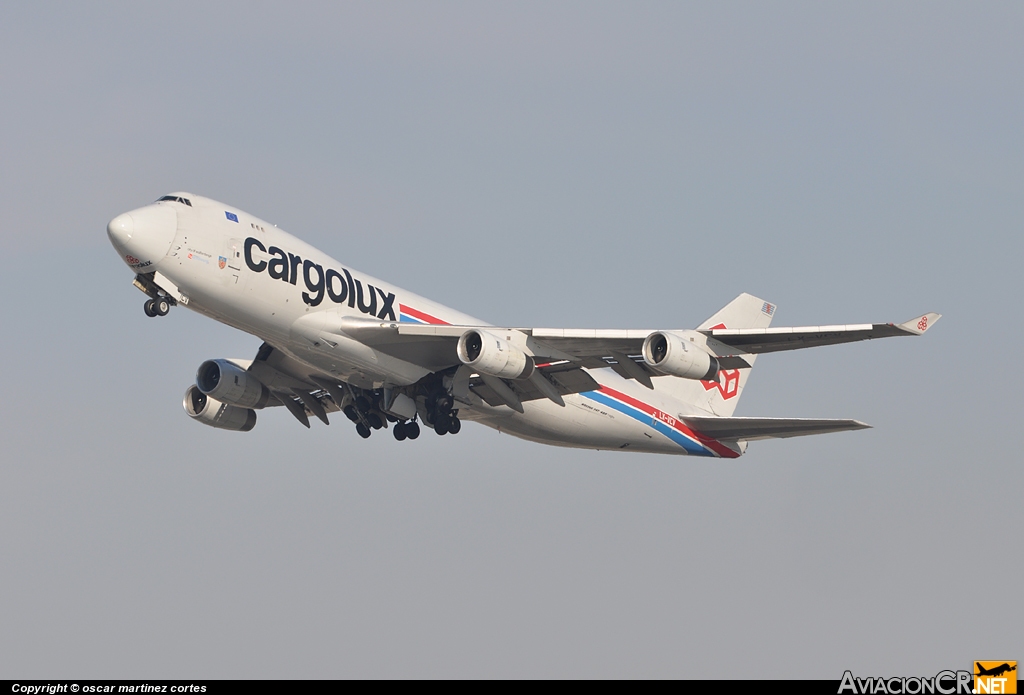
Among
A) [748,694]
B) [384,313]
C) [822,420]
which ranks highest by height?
[384,313]

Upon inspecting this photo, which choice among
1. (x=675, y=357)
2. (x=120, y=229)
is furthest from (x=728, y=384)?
(x=120, y=229)

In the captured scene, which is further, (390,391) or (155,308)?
(390,391)

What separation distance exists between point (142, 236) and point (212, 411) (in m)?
12.3

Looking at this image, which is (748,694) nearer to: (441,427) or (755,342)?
(755,342)

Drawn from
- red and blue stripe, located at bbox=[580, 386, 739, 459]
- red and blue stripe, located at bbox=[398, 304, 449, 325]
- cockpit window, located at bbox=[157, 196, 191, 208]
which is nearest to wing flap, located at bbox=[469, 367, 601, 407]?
red and blue stripe, located at bbox=[398, 304, 449, 325]

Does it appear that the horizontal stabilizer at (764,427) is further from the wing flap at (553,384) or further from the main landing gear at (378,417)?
the main landing gear at (378,417)

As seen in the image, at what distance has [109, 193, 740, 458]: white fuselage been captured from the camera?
109ft

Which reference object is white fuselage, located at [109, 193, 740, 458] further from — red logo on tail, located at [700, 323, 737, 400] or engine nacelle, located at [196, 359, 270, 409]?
red logo on tail, located at [700, 323, 737, 400]

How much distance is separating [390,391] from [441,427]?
195 cm

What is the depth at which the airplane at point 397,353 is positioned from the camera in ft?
110

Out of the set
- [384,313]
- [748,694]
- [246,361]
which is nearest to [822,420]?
[748,694]

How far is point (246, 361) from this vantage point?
4178 centimetres

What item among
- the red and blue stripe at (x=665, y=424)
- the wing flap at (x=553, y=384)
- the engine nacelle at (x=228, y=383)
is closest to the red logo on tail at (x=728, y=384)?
the red and blue stripe at (x=665, y=424)

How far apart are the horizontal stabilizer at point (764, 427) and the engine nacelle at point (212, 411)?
15.8m
